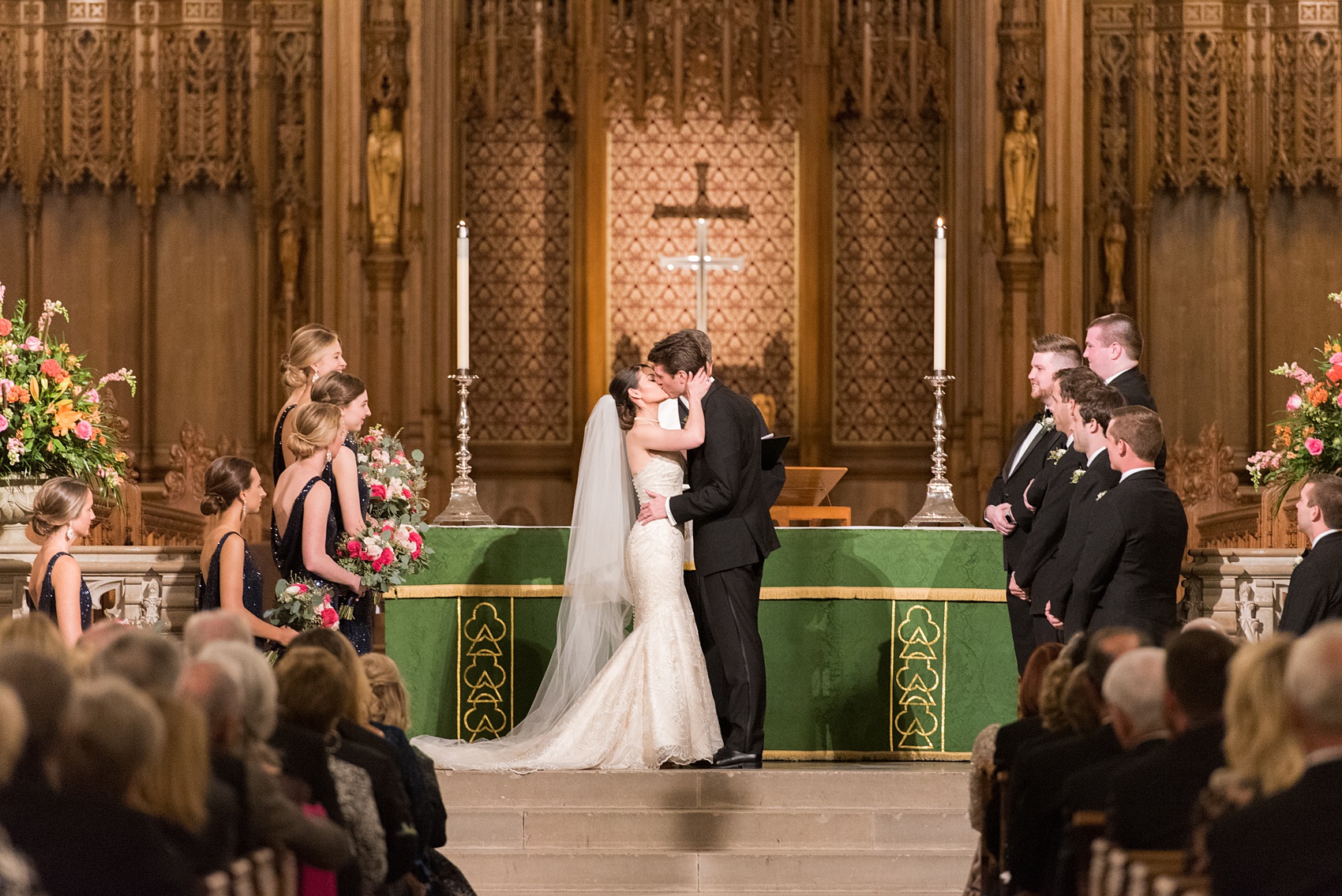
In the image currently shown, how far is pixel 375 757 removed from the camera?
3.97 metres

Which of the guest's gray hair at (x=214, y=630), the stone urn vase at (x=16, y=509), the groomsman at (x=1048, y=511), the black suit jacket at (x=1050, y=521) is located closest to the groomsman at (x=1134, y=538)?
the groomsman at (x=1048, y=511)

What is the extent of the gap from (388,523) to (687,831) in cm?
170

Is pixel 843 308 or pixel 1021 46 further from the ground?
pixel 1021 46

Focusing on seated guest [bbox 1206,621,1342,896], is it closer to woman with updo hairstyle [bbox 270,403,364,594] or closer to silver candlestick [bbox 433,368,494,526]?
woman with updo hairstyle [bbox 270,403,364,594]

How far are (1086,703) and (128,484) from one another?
21.5 ft

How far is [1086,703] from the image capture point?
12.8 feet

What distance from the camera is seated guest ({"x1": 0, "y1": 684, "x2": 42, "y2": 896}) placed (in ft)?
7.93

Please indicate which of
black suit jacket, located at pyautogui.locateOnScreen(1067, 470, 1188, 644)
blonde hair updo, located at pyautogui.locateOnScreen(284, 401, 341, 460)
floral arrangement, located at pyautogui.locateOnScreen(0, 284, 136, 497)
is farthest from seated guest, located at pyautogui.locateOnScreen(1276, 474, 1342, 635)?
floral arrangement, located at pyautogui.locateOnScreen(0, 284, 136, 497)

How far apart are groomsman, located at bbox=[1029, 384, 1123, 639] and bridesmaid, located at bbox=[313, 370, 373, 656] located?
269cm

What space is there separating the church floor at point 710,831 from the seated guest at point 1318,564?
1.50m

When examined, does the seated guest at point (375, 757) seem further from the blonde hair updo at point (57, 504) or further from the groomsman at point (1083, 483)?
the groomsman at point (1083, 483)

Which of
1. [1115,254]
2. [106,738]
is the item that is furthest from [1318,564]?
[1115,254]

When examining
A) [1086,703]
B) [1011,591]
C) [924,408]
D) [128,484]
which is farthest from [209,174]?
[1086,703]

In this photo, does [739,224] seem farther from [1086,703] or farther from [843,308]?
[1086,703]
